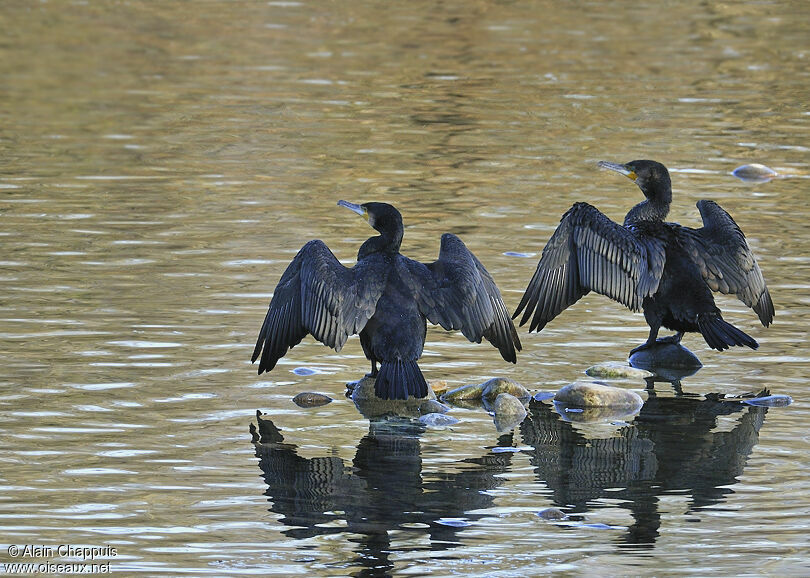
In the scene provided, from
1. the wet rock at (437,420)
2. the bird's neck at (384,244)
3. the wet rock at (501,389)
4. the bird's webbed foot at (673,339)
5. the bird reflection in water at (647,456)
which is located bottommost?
the bird reflection in water at (647,456)

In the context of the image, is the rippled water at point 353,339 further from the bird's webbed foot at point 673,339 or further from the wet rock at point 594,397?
the bird's webbed foot at point 673,339

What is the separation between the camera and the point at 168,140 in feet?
54.2

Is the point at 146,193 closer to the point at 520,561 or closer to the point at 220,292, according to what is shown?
the point at 220,292

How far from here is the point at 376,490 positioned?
22.7 ft

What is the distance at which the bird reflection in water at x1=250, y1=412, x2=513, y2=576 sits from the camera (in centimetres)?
633

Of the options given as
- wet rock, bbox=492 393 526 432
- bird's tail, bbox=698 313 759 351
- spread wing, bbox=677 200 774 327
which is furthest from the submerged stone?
wet rock, bbox=492 393 526 432

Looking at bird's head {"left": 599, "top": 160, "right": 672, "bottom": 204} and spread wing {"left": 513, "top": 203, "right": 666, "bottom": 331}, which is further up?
bird's head {"left": 599, "top": 160, "right": 672, "bottom": 204}

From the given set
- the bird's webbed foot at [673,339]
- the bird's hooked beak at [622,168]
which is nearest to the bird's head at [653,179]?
the bird's hooked beak at [622,168]

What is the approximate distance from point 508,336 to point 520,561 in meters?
2.84

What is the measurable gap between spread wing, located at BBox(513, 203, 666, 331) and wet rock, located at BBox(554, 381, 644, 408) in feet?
2.83

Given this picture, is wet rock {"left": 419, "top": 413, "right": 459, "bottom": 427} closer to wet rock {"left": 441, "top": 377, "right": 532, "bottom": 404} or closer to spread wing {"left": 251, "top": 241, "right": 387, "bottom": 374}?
wet rock {"left": 441, "top": 377, "right": 532, "bottom": 404}

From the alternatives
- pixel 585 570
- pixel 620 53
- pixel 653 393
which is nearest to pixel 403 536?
pixel 585 570

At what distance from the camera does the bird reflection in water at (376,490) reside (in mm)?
6332

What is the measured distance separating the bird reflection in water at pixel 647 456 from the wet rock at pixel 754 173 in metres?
6.73
